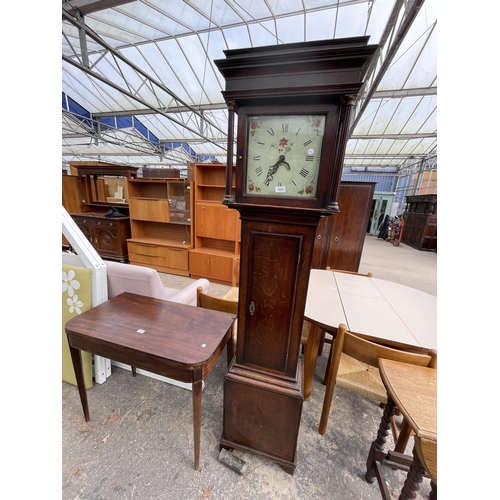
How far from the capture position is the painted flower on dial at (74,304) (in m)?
1.52

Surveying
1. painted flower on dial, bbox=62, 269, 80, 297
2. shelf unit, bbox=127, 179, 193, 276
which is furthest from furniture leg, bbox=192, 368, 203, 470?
shelf unit, bbox=127, 179, 193, 276

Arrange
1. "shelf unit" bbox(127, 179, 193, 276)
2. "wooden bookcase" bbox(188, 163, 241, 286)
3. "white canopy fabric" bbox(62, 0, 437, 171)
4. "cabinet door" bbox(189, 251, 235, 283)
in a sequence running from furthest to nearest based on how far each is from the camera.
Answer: "shelf unit" bbox(127, 179, 193, 276) → "cabinet door" bbox(189, 251, 235, 283) → "wooden bookcase" bbox(188, 163, 241, 286) → "white canopy fabric" bbox(62, 0, 437, 171)

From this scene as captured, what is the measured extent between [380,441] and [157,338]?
1.34m

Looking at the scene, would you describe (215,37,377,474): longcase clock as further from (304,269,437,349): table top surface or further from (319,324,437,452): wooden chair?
(304,269,437,349): table top surface

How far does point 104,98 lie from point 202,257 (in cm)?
632

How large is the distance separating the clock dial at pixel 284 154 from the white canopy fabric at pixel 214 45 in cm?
92

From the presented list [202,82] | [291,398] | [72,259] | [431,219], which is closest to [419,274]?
[431,219]

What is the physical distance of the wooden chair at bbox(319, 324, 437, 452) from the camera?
1042 mm

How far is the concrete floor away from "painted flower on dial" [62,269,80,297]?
79cm

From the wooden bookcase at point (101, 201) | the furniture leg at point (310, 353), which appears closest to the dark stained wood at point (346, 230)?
the furniture leg at point (310, 353)

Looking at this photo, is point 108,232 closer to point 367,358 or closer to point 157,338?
point 157,338

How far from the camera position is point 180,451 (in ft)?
4.23

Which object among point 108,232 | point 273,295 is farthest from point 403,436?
point 108,232

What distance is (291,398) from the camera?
106cm
